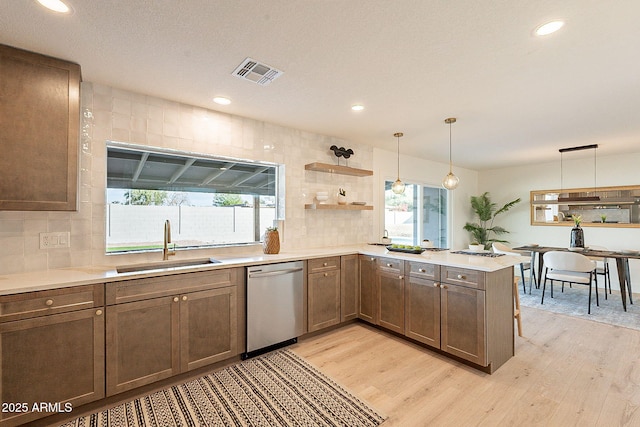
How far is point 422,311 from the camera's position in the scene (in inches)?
117

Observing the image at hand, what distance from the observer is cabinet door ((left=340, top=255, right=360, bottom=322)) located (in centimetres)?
354

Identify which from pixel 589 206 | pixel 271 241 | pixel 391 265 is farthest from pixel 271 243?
pixel 589 206

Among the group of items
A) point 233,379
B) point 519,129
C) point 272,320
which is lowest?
point 233,379

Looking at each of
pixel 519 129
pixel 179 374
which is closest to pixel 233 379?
pixel 179 374

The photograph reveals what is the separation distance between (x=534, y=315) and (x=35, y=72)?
572 centimetres

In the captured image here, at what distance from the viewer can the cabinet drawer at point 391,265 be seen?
3189 mm

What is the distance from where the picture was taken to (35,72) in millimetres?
2061

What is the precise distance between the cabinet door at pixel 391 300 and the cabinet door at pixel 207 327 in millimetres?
1611

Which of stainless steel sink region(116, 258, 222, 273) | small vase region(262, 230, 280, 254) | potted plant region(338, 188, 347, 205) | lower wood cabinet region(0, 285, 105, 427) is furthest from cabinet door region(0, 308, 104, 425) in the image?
potted plant region(338, 188, 347, 205)

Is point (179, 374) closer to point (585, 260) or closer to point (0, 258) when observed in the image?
point (0, 258)

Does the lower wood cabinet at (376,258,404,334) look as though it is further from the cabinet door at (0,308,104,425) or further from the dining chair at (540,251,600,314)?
the dining chair at (540,251,600,314)

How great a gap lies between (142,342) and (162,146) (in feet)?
5.75

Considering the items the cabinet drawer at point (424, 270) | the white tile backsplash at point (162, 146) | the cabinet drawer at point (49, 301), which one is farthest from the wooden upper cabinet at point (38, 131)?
the cabinet drawer at point (424, 270)

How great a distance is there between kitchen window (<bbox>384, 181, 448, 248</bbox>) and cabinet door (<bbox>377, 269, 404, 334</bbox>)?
6.08ft
